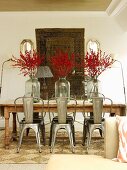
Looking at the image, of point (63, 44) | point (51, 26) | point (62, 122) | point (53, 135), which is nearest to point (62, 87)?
point (62, 122)

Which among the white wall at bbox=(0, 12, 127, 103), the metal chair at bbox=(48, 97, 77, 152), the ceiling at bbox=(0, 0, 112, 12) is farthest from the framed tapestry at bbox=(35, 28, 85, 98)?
the metal chair at bbox=(48, 97, 77, 152)

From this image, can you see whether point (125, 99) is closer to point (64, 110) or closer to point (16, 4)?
point (64, 110)

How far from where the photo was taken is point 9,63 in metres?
6.79

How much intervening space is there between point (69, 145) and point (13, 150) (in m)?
0.92

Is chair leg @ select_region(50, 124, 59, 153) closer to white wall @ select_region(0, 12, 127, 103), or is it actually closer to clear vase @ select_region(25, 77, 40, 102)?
clear vase @ select_region(25, 77, 40, 102)

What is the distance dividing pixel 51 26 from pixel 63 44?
0.48m

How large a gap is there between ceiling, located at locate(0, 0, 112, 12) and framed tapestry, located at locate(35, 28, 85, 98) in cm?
57

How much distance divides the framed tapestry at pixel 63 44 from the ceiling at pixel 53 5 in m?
0.57

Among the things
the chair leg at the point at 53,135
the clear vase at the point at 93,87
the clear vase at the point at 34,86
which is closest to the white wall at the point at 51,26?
the clear vase at the point at 34,86

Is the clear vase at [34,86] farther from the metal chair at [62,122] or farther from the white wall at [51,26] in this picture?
the white wall at [51,26]

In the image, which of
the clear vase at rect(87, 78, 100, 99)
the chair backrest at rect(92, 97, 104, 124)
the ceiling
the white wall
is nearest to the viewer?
the chair backrest at rect(92, 97, 104, 124)

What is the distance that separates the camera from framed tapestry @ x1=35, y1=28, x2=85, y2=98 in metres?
6.83

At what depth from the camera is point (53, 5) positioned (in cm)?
601

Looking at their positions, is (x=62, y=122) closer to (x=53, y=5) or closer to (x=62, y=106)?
(x=62, y=106)
